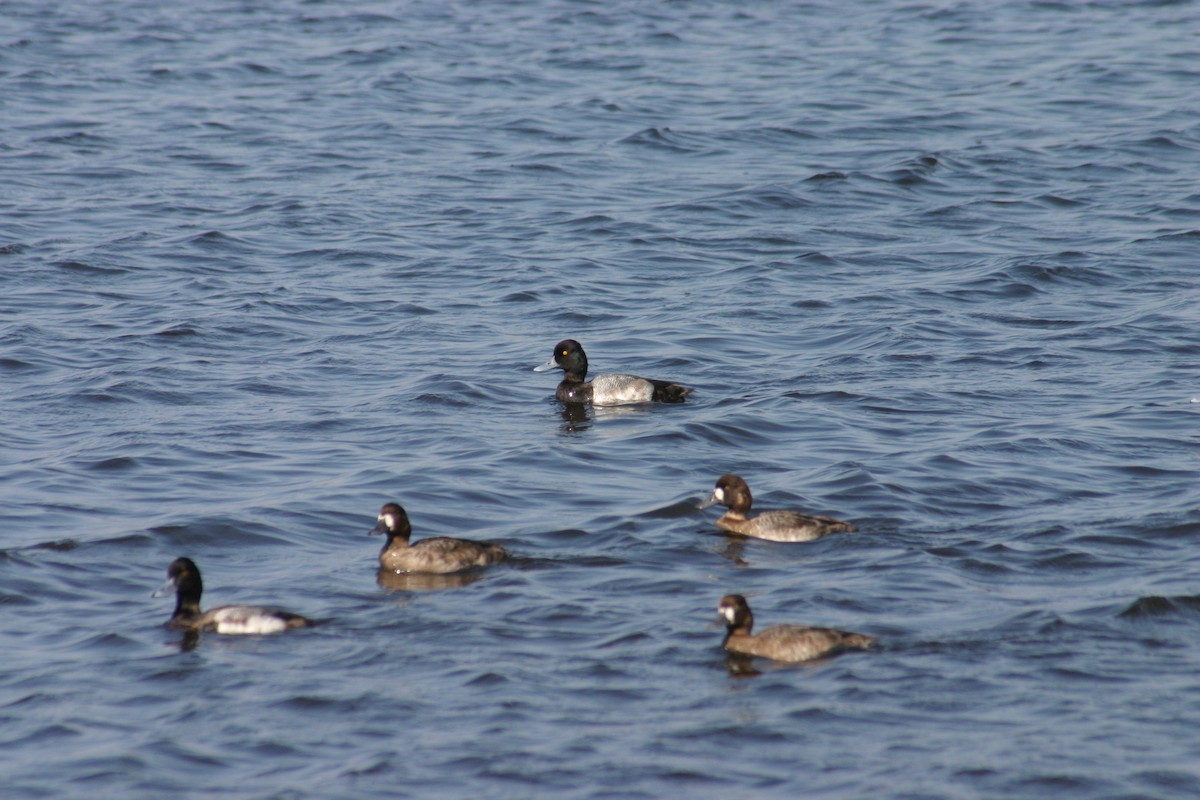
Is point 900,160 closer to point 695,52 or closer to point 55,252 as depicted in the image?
point 695,52

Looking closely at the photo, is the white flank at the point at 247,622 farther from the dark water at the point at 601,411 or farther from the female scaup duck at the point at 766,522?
the female scaup duck at the point at 766,522

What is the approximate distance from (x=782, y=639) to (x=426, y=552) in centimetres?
307

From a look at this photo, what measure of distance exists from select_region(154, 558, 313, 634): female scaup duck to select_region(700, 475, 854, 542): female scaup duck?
380 centimetres

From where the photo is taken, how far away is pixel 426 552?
12.4 metres

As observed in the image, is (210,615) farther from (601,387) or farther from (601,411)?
(601,387)

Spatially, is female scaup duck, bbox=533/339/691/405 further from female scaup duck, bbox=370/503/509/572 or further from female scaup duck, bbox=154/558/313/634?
female scaup duck, bbox=154/558/313/634

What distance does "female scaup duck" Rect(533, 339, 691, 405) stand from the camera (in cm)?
1759

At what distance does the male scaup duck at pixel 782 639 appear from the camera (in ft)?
35.0

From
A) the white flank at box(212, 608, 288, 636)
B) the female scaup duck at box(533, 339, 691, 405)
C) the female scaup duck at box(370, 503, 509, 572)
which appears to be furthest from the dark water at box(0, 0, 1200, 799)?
the female scaup duck at box(533, 339, 691, 405)

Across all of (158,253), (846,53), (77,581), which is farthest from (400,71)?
(77,581)

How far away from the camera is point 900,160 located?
2836cm

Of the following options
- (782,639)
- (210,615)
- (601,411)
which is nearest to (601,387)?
(601,411)

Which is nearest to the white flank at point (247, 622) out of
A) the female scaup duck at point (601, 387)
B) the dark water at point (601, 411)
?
the dark water at point (601, 411)

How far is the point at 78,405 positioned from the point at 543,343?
5.57m
